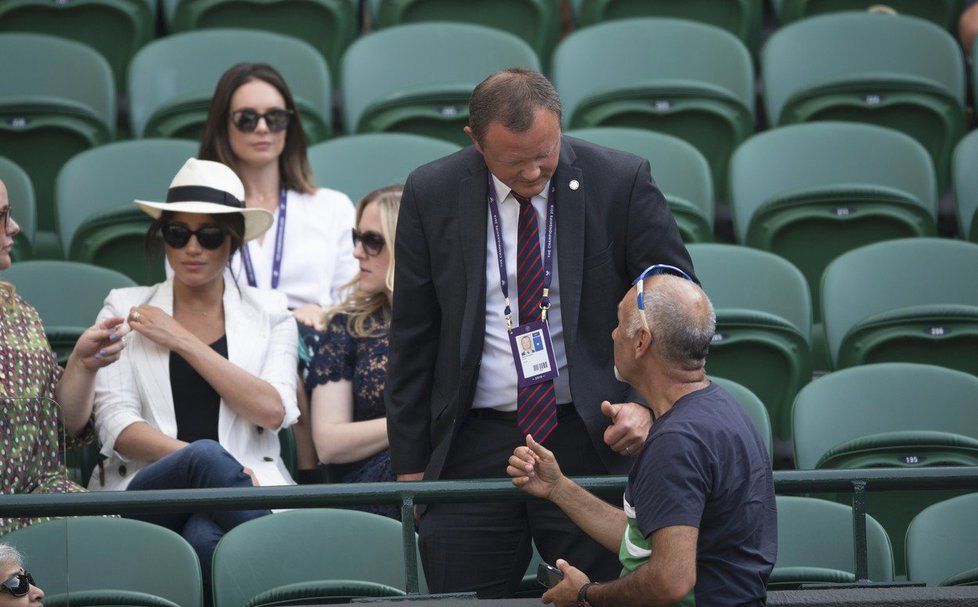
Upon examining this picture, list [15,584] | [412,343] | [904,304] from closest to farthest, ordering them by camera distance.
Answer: [15,584], [412,343], [904,304]

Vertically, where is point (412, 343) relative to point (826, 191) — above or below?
below

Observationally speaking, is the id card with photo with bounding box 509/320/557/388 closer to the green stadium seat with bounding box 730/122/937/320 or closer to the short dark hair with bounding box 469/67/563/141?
the short dark hair with bounding box 469/67/563/141

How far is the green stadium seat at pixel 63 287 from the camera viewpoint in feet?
15.6

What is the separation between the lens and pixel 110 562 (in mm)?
3346

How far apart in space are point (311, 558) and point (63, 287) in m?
A: 1.80

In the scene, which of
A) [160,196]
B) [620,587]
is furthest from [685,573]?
[160,196]

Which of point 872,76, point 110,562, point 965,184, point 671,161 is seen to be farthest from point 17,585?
point 872,76

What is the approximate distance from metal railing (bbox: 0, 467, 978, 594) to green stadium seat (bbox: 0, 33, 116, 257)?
2.86 metres

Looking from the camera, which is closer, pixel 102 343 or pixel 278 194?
pixel 102 343

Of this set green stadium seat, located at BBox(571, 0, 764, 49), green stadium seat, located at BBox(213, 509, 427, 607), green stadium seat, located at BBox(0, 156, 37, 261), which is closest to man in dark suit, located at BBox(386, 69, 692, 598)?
green stadium seat, located at BBox(213, 509, 427, 607)

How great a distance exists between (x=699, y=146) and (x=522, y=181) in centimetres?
304

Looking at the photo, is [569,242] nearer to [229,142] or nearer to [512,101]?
[512,101]

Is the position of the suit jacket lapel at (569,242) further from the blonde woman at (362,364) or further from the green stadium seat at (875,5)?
the green stadium seat at (875,5)

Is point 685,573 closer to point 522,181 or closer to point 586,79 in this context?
point 522,181
